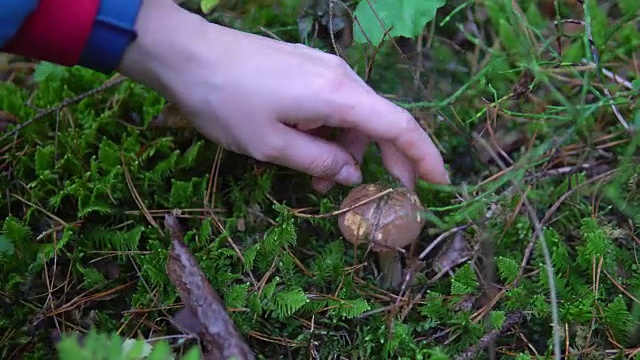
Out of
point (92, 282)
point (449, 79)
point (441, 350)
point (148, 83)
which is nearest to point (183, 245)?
point (92, 282)

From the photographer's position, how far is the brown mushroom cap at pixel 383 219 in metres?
2.11

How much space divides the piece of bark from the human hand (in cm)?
42

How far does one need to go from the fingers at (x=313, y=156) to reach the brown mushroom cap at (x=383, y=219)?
0.10 meters

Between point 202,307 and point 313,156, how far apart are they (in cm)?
59

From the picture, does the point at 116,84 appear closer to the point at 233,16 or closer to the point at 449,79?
the point at 233,16

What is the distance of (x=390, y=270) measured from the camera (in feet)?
7.64

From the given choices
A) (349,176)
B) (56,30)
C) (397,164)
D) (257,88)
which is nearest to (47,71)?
(56,30)

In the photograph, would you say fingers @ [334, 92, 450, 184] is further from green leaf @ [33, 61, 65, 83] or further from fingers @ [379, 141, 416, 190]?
green leaf @ [33, 61, 65, 83]

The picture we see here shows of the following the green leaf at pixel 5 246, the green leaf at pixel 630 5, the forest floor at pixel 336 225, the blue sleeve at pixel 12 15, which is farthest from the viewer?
the green leaf at pixel 630 5

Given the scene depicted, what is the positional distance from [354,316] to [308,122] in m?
0.67

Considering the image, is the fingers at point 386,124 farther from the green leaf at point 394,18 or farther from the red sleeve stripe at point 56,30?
the red sleeve stripe at point 56,30

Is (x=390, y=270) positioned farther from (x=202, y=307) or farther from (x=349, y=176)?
(x=202, y=307)

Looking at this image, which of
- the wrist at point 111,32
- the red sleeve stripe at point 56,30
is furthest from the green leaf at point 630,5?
the red sleeve stripe at point 56,30

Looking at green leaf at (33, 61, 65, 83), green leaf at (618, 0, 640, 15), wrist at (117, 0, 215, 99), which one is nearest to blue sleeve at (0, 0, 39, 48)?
wrist at (117, 0, 215, 99)
